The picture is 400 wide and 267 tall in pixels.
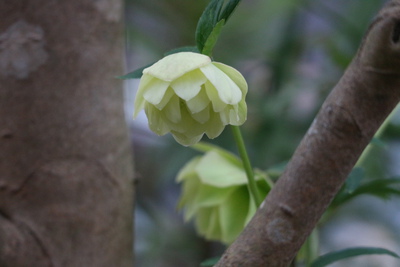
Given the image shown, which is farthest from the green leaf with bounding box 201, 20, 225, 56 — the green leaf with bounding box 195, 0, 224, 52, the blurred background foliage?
the blurred background foliage

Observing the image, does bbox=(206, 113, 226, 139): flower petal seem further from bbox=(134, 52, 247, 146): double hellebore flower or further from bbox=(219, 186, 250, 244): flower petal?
bbox=(219, 186, 250, 244): flower petal

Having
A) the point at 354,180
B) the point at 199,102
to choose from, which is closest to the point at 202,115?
the point at 199,102

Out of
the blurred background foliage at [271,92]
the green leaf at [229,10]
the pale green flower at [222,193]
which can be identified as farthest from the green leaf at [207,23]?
the blurred background foliage at [271,92]

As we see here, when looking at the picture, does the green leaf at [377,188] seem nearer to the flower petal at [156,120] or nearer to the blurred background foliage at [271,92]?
the flower petal at [156,120]

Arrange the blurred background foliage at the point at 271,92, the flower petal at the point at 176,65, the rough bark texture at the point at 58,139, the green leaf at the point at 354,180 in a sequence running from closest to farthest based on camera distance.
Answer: the flower petal at the point at 176,65
the green leaf at the point at 354,180
the rough bark texture at the point at 58,139
the blurred background foliage at the point at 271,92

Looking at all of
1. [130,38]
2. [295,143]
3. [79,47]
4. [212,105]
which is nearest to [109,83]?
[79,47]
